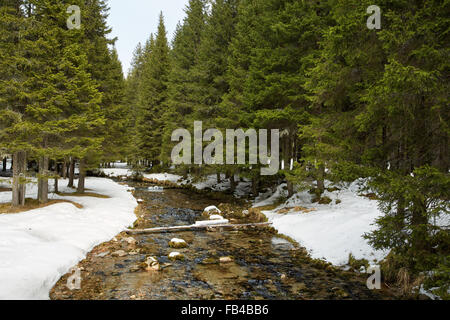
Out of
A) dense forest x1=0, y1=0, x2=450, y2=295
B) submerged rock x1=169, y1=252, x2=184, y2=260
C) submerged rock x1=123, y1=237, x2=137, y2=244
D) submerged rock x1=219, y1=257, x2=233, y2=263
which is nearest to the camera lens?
dense forest x1=0, y1=0, x2=450, y2=295

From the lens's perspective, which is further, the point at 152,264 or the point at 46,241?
the point at 46,241

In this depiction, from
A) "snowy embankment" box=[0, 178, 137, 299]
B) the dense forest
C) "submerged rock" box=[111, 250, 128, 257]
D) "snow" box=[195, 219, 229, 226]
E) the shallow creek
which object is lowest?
the shallow creek

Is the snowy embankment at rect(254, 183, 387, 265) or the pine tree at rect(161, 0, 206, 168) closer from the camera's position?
the snowy embankment at rect(254, 183, 387, 265)

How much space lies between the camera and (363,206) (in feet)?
39.7

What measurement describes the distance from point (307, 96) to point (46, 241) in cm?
1148

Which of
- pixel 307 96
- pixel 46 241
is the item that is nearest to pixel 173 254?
pixel 46 241

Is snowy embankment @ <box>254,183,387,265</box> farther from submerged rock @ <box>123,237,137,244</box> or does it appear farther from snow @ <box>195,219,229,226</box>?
submerged rock @ <box>123,237,137,244</box>

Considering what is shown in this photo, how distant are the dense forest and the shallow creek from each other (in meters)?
2.00

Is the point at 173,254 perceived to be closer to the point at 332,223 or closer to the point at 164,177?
the point at 332,223

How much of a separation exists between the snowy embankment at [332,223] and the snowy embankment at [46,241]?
828cm

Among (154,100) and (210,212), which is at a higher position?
(154,100)

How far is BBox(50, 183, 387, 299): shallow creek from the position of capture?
688cm

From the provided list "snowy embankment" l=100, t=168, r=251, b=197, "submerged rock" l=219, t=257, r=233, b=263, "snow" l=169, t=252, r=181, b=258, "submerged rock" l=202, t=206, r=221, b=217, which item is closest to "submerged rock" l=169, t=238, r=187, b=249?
"snow" l=169, t=252, r=181, b=258

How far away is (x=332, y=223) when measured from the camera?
36.4ft
